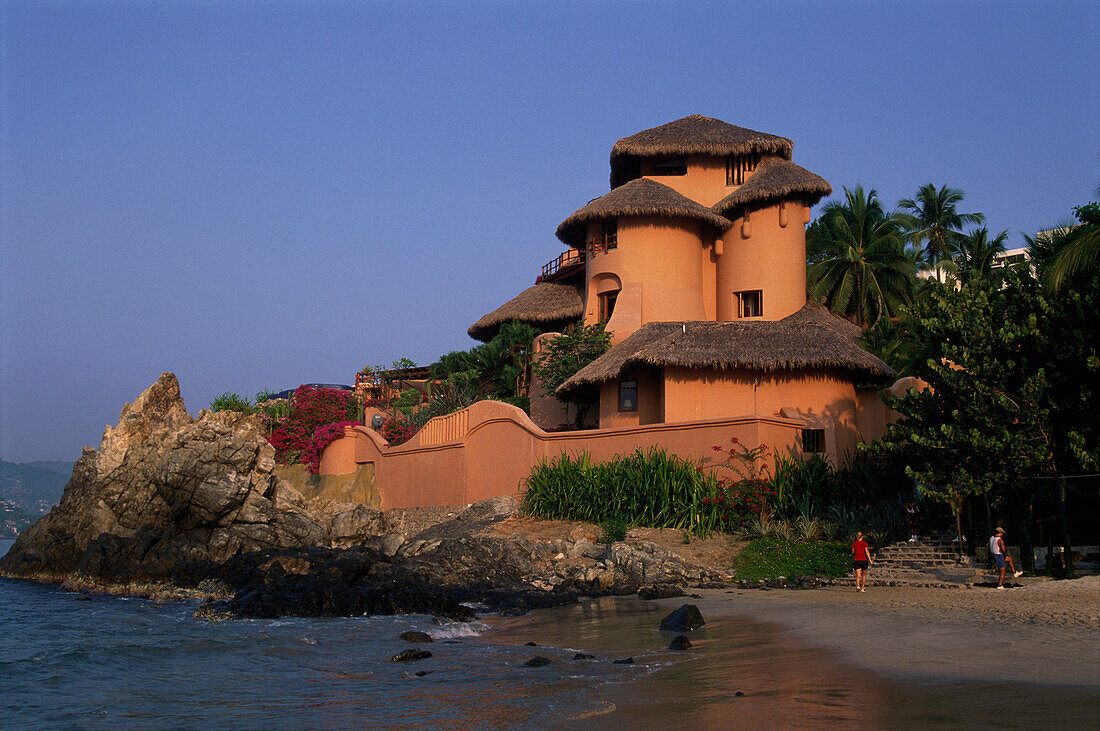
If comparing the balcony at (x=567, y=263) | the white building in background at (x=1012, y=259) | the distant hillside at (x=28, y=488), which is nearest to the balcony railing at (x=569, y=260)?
the balcony at (x=567, y=263)

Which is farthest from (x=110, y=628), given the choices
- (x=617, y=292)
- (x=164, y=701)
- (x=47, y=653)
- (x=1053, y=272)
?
(x=617, y=292)

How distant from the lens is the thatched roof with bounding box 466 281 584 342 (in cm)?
3406

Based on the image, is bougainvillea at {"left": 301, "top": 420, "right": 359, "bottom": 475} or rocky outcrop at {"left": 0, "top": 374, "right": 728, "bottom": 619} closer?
rocky outcrop at {"left": 0, "top": 374, "right": 728, "bottom": 619}

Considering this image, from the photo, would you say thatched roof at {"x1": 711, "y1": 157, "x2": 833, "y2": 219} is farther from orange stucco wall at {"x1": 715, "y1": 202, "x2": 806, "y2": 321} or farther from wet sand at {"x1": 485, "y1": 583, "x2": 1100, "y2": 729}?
wet sand at {"x1": 485, "y1": 583, "x2": 1100, "y2": 729}

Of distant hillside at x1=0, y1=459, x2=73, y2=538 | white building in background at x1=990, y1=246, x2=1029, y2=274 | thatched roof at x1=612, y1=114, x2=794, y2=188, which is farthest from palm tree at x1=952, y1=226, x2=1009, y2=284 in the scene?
distant hillside at x1=0, y1=459, x2=73, y2=538

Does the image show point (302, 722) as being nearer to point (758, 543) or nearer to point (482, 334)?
point (758, 543)

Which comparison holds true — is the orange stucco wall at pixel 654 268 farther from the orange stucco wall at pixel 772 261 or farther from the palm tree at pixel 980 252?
the palm tree at pixel 980 252

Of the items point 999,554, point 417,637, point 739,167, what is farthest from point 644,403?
point 417,637

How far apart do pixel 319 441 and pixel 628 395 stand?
45.7 ft

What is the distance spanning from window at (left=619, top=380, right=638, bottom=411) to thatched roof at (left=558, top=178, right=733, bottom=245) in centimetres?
744

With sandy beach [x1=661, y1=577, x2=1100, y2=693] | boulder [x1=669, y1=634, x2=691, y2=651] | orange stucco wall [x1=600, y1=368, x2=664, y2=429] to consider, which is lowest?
boulder [x1=669, y1=634, x2=691, y2=651]

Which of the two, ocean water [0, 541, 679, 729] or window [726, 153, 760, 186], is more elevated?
window [726, 153, 760, 186]

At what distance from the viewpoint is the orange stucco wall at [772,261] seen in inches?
1239

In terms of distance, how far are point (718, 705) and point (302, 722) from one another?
3.72 metres
